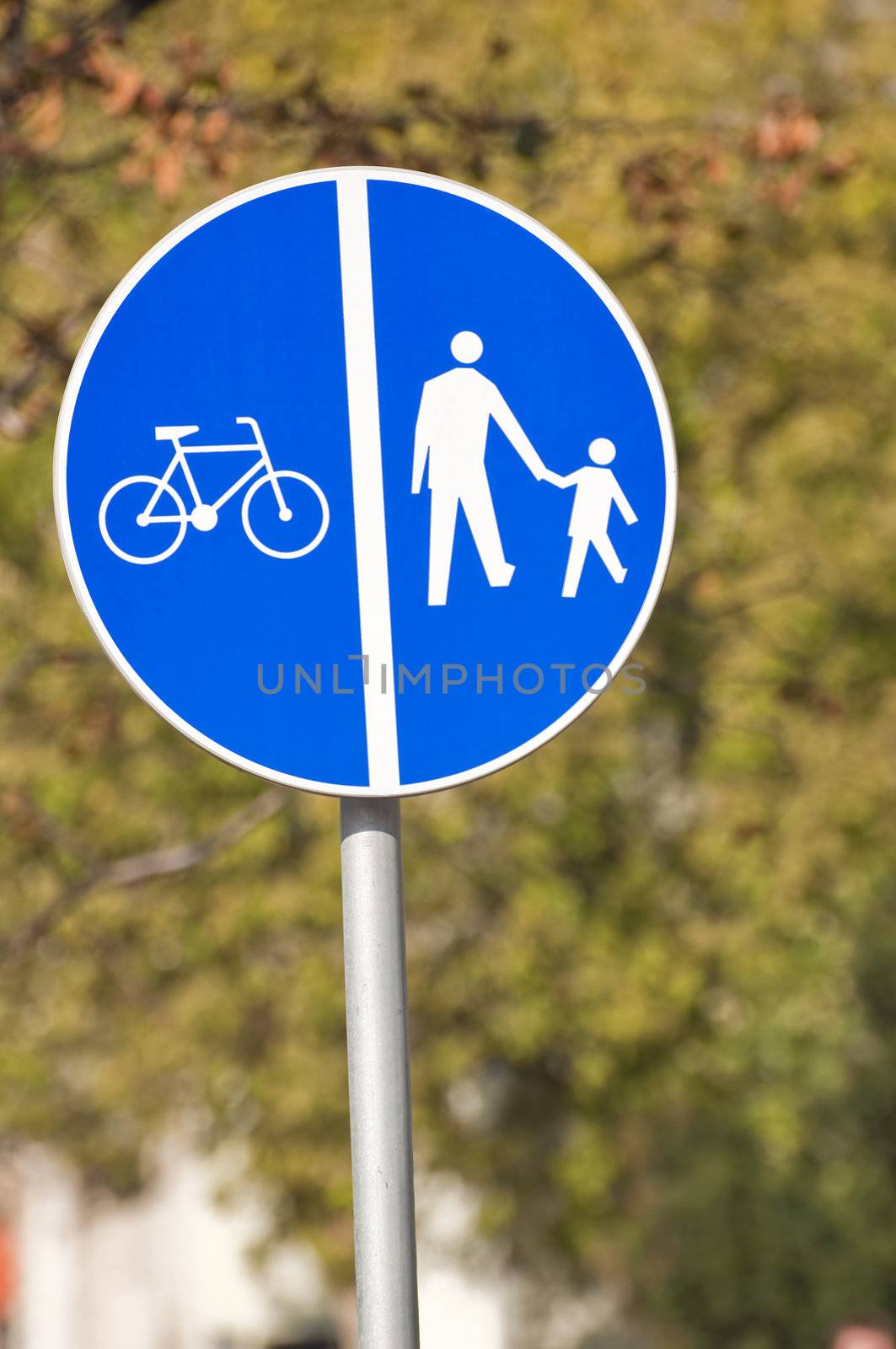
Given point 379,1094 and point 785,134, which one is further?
point 785,134

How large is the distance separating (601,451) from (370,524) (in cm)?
29

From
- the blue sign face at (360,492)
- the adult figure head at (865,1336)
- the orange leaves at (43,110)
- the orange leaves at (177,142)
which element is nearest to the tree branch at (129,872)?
the orange leaves at (177,142)

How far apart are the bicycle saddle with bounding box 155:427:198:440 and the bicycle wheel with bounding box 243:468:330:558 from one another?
11cm

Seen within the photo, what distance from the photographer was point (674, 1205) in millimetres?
12219

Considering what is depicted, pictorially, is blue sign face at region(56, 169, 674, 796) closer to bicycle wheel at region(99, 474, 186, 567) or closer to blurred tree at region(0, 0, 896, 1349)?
bicycle wheel at region(99, 474, 186, 567)

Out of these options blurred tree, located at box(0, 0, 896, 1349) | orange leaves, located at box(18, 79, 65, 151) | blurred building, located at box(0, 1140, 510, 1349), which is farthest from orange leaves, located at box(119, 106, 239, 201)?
blurred building, located at box(0, 1140, 510, 1349)

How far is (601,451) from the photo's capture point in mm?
2354

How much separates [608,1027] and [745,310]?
4049 mm

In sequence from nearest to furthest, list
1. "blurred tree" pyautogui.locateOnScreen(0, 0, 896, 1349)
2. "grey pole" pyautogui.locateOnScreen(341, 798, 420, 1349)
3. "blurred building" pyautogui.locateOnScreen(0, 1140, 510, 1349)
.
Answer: "grey pole" pyautogui.locateOnScreen(341, 798, 420, 1349) < "blurred tree" pyautogui.locateOnScreen(0, 0, 896, 1349) < "blurred building" pyautogui.locateOnScreen(0, 1140, 510, 1349)

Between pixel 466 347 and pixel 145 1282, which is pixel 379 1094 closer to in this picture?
pixel 466 347

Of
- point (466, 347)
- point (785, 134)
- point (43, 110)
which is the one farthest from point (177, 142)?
point (466, 347)

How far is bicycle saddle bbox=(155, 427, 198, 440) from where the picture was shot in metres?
2.30

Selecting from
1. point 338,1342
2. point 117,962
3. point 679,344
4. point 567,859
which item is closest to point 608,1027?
point 567,859

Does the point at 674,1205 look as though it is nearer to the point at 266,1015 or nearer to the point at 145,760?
the point at 266,1015
